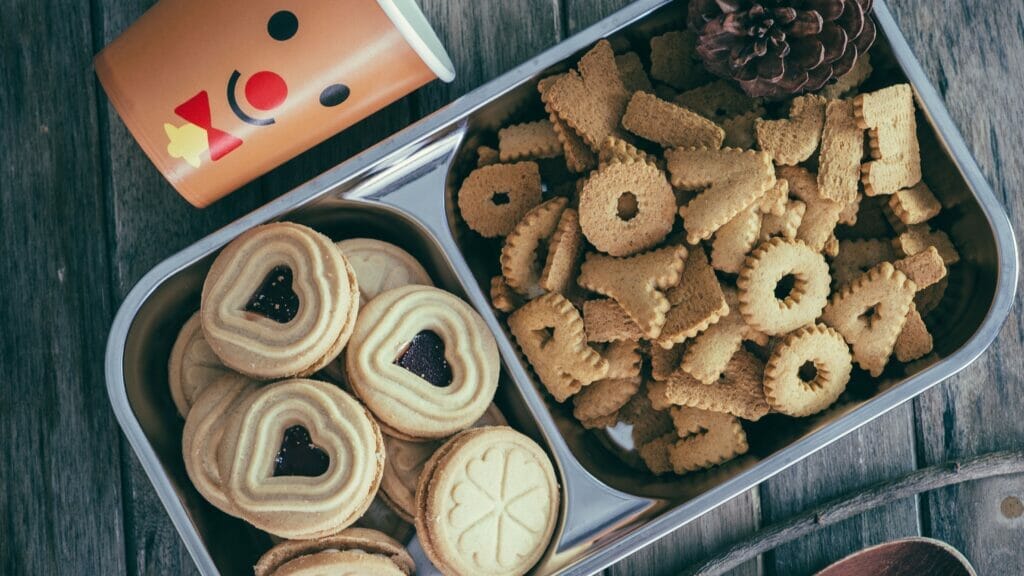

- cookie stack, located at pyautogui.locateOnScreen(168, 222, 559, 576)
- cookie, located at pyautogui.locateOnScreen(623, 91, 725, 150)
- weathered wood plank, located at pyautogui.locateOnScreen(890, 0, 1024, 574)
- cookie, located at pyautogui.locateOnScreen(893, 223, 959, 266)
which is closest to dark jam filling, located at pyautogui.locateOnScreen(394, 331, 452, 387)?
cookie stack, located at pyautogui.locateOnScreen(168, 222, 559, 576)

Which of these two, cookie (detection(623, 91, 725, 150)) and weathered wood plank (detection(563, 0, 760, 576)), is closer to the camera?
cookie (detection(623, 91, 725, 150))

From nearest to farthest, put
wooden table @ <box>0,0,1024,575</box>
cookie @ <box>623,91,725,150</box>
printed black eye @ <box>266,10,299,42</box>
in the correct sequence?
printed black eye @ <box>266,10,299,42</box>, cookie @ <box>623,91,725,150</box>, wooden table @ <box>0,0,1024,575</box>

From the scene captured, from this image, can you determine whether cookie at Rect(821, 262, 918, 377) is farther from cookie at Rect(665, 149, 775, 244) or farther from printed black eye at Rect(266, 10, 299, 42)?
printed black eye at Rect(266, 10, 299, 42)

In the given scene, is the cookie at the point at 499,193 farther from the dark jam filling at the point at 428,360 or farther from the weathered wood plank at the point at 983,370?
the weathered wood plank at the point at 983,370

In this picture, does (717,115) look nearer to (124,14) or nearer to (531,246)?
(531,246)

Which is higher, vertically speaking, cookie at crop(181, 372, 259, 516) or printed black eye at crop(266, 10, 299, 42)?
printed black eye at crop(266, 10, 299, 42)

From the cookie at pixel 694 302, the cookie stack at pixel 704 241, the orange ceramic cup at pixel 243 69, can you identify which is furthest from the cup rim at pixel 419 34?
the cookie at pixel 694 302

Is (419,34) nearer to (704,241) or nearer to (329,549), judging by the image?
(704,241)

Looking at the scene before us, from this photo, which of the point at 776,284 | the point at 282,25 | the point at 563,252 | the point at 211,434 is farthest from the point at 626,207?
the point at 211,434
